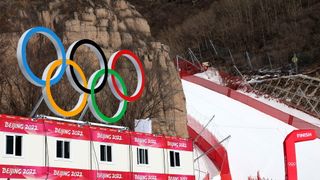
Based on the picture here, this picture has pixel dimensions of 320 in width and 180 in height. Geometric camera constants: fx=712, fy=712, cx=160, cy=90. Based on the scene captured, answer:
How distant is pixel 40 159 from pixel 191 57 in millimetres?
72071

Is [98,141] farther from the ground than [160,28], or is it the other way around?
[160,28]

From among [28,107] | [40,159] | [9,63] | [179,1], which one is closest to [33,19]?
[9,63]

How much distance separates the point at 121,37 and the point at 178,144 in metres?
20.9

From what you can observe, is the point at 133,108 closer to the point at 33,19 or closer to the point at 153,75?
the point at 153,75

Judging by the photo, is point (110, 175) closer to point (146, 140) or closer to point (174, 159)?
point (146, 140)

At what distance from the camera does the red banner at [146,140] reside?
29266mm

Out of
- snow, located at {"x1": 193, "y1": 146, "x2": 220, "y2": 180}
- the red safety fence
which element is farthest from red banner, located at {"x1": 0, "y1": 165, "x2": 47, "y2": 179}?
the red safety fence

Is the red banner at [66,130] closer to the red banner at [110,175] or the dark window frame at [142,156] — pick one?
the red banner at [110,175]

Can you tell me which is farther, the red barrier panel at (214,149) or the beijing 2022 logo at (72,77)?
the red barrier panel at (214,149)

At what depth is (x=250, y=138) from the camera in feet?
175

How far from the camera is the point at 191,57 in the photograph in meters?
96.2

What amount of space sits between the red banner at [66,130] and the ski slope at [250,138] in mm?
21029

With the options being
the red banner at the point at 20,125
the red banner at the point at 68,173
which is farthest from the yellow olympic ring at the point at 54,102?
the red banner at the point at 68,173

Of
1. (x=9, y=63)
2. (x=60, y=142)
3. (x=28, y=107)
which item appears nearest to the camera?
(x=60, y=142)
